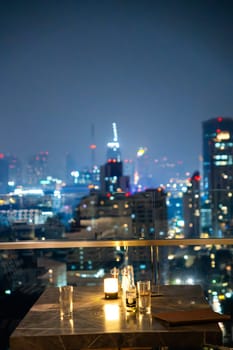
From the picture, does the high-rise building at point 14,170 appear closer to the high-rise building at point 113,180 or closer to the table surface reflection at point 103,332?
the high-rise building at point 113,180

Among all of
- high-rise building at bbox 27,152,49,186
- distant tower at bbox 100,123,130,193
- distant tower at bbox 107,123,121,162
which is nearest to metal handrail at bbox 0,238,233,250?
distant tower at bbox 100,123,130,193

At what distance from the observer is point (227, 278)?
4.33m

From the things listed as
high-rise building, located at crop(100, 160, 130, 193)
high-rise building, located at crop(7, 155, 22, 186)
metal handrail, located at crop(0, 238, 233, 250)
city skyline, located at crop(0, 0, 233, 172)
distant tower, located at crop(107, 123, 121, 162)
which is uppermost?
city skyline, located at crop(0, 0, 233, 172)

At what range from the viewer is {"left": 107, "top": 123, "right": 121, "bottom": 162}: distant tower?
11.2 metres

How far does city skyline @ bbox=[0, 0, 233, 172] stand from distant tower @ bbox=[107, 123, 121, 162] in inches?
8.3

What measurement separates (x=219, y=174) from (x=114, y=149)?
4.61 m

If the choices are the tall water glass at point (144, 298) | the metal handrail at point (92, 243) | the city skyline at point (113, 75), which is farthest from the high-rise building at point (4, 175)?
the tall water glass at point (144, 298)

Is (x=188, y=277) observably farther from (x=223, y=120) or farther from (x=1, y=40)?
(x=223, y=120)

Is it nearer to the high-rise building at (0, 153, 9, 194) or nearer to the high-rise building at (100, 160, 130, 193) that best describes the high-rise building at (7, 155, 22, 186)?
the high-rise building at (0, 153, 9, 194)

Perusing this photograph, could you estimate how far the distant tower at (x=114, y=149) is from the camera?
11.2 meters

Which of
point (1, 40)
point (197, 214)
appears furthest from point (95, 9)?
point (197, 214)

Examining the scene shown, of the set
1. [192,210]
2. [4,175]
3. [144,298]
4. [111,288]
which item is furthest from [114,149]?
[144,298]

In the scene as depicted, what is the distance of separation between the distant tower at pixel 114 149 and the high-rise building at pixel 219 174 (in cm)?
192

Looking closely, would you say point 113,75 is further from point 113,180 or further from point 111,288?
point 111,288
